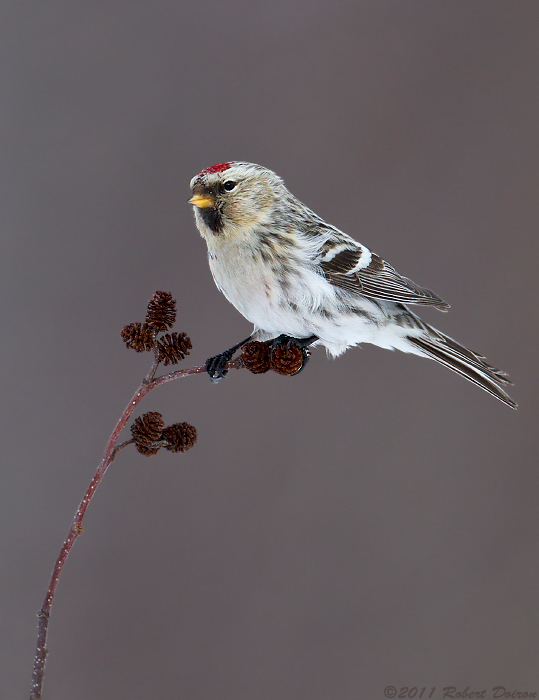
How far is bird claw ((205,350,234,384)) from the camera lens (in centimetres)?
89

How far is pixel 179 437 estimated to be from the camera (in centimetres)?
70

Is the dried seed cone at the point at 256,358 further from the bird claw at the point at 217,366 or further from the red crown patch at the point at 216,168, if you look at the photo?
the red crown patch at the point at 216,168

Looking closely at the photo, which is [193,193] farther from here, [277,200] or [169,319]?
[169,319]

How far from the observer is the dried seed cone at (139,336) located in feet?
2.22

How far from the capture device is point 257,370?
788 mm

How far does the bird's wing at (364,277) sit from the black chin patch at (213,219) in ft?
0.55

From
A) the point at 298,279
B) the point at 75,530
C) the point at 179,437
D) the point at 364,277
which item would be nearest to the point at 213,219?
the point at 298,279

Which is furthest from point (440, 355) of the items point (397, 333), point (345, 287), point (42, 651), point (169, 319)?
point (42, 651)

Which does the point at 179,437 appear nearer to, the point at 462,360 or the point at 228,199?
the point at 228,199

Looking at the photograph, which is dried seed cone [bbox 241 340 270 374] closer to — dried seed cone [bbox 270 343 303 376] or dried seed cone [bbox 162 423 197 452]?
dried seed cone [bbox 270 343 303 376]

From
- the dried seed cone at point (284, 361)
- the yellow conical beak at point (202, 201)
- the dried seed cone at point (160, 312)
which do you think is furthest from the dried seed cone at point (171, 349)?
the yellow conical beak at point (202, 201)

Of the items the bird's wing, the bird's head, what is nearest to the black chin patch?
the bird's head

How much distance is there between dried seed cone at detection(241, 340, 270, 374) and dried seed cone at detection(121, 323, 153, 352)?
0.14 m

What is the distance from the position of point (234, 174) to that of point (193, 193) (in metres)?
0.07
